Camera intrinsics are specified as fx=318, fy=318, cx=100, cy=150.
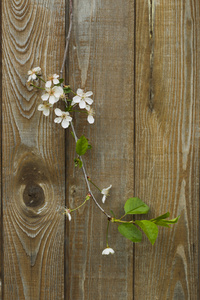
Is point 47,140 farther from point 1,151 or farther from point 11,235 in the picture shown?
point 11,235

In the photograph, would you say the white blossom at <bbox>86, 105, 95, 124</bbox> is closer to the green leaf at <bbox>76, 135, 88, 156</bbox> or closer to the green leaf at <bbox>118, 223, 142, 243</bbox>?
the green leaf at <bbox>76, 135, 88, 156</bbox>

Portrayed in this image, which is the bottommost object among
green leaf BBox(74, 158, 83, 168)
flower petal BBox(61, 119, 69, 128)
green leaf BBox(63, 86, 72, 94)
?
green leaf BBox(74, 158, 83, 168)

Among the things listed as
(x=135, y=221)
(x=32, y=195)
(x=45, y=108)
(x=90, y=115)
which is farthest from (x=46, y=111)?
(x=135, y=221)

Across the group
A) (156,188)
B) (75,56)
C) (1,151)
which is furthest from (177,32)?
(1,151)

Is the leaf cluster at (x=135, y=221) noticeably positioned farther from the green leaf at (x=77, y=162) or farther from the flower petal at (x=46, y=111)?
the flower petal at (x=46, y=111)

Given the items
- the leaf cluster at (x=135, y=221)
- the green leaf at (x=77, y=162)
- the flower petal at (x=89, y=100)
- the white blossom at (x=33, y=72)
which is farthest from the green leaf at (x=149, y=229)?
the white blossom at (x=33, y=72)

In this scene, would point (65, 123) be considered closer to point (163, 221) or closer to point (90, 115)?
point (90, 115)

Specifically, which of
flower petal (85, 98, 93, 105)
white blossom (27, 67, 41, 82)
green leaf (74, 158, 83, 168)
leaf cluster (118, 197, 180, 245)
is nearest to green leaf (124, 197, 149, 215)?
leaf cluster (118, 197, 180, 245)
